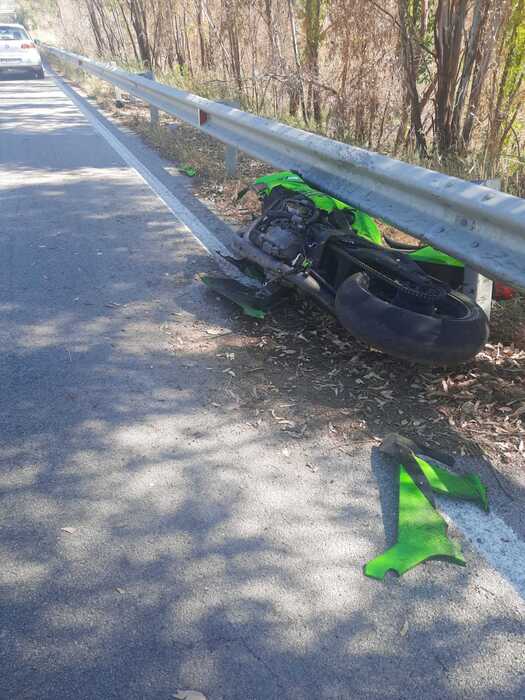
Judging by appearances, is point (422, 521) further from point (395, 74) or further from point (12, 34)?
point (12, 34)

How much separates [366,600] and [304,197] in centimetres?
319

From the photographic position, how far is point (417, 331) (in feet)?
11.2

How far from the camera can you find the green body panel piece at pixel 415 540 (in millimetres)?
2412

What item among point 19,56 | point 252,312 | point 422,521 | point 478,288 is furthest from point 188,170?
point 19,56

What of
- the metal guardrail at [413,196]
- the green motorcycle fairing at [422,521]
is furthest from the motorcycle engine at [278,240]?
the green motorcycle fairing at [422,521]

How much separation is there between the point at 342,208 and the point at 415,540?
9.42ft

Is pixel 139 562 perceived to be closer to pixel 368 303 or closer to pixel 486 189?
pixel 368 303

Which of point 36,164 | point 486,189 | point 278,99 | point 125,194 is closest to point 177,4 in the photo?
point 278,99

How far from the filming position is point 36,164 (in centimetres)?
870

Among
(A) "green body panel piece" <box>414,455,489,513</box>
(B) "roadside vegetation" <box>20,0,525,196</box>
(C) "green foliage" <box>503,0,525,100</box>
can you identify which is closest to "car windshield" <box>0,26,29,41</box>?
(B) "roadside vegetation" <box>20,0,525,196</box>

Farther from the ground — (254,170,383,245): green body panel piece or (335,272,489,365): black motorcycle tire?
(254,170,383,245): green body panel piece

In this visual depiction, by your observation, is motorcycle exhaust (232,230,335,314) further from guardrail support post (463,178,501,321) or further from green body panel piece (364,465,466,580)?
green body panel piece (364,465,466,580)

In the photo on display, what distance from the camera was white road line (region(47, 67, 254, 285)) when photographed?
521cm

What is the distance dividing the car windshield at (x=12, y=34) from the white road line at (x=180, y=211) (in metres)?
13.7
